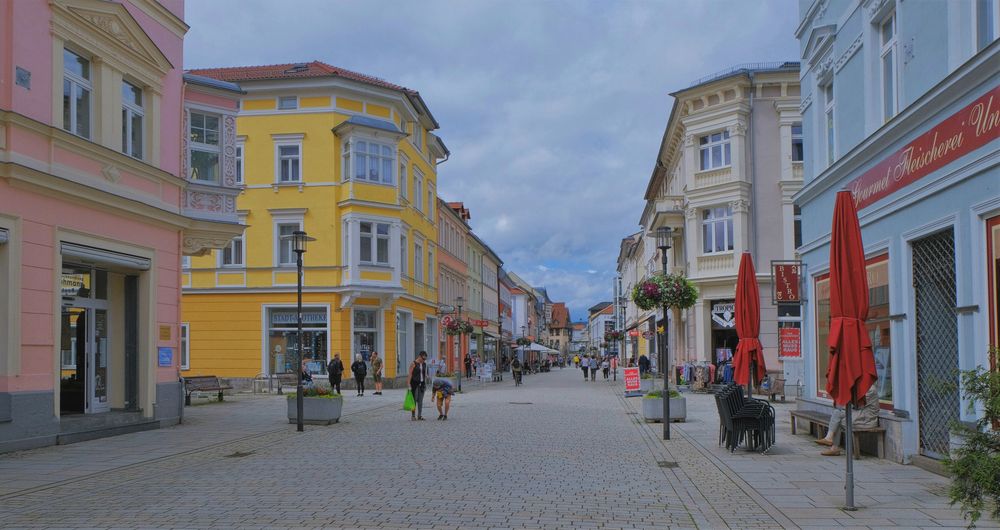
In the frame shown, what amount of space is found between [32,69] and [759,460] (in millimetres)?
12634

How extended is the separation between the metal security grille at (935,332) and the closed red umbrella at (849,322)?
247 cm

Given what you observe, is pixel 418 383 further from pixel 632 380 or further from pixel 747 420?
pixel 632 380

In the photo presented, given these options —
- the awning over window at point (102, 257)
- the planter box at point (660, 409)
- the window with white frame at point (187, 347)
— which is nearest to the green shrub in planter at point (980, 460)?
the planter box at point (660, 409)

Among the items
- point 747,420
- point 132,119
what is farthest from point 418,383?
→ point 747,420

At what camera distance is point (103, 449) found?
1396cm

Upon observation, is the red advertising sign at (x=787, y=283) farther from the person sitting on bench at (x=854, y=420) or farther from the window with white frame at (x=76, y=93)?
the window with white frame at (x=76, y=93)

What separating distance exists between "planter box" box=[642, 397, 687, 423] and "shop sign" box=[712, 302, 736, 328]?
16345 millimetres

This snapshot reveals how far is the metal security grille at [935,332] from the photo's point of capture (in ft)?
35.7

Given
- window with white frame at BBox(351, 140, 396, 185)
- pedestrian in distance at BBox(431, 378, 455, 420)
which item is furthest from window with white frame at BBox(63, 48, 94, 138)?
window with white frame at BBox(351, 140, 396, 185)

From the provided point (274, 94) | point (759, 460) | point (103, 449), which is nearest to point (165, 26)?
point (103, 449)

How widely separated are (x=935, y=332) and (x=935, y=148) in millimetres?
2406

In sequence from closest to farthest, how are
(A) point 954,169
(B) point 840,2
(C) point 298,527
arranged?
(C) point 298,527 < (A) point 954,169 < (B) point 840,2

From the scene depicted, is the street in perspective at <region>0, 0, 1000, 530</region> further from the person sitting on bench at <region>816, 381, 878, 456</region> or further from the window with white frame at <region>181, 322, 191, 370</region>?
the window with white frame at <region>181, 322, 191, 370</region>

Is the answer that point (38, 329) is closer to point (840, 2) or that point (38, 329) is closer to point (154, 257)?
point (154, 257)
